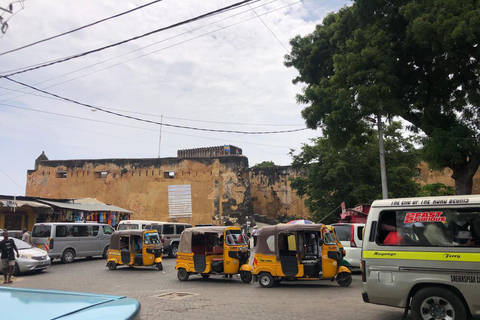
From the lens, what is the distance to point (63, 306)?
7.97 ft

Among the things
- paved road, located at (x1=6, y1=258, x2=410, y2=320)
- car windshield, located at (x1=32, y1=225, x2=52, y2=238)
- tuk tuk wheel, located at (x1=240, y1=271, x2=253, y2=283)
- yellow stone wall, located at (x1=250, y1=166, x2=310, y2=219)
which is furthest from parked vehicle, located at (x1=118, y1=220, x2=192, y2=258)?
yellow stone wall, located at (x1=250, y1=166, x2=310, y2=219)

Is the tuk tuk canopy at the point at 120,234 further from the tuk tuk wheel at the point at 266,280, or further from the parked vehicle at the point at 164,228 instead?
the tuk tuk wheel at the point at 266,280

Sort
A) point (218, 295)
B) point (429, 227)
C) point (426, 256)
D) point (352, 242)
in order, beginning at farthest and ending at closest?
point (352, 242) → point (218, 295) → point (429, 227) → point (426, 256)

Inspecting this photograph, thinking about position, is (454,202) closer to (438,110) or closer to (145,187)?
(438,110)

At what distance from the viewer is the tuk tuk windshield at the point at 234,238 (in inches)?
497

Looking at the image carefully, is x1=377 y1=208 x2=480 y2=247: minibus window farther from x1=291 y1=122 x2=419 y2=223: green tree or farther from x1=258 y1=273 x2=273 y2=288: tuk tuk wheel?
x1=291 y1=122 x2=419 y2=223: green tree

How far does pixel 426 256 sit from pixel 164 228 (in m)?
17.1

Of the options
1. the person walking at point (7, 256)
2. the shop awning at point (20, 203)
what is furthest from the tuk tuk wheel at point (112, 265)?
the shop awning at point (20, 203)

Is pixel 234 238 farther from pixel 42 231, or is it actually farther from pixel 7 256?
pixel 42 231

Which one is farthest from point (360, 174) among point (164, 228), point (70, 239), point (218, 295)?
point (70, 239)

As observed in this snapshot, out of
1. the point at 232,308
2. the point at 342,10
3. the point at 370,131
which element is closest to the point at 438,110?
the point at 370,131

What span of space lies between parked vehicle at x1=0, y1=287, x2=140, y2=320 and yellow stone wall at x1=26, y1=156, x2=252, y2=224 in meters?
29.5

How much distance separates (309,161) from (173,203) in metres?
13.1

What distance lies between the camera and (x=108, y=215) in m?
29.3
